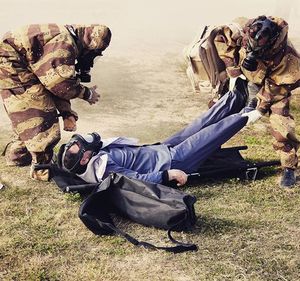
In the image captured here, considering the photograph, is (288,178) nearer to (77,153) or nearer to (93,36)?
(77,153)

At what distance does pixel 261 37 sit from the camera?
500cm

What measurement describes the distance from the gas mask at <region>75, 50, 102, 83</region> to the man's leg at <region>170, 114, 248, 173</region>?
147 cm

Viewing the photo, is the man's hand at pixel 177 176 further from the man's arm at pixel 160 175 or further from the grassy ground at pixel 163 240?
the grassy ground at pixel 163 240

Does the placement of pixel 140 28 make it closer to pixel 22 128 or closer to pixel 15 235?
pixel 22 128

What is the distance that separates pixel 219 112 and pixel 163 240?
6.52 feet

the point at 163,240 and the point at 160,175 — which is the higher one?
the point at 160,175

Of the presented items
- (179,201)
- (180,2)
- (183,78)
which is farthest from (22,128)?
(180,2)

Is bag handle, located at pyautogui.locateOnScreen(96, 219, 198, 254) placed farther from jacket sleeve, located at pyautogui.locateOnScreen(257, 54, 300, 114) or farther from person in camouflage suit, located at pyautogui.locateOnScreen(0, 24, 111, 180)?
jacket sleeve, located at pyautogui.locateOnScreen(257, 54, 300, 114)

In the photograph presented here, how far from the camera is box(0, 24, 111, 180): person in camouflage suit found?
5348mm

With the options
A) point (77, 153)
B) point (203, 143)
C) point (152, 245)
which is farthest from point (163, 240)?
point (203, 143)

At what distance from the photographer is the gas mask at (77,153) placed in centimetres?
487

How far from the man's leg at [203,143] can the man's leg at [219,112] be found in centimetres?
28

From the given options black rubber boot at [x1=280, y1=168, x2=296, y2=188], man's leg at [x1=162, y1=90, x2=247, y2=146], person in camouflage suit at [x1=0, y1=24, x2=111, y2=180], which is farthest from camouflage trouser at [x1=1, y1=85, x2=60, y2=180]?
black rubber boot at [x1=280, y1=168, x2=296, y2=188]

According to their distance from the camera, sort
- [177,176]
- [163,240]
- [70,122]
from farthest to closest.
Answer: [70,122]
[177,176]
[163,240]
